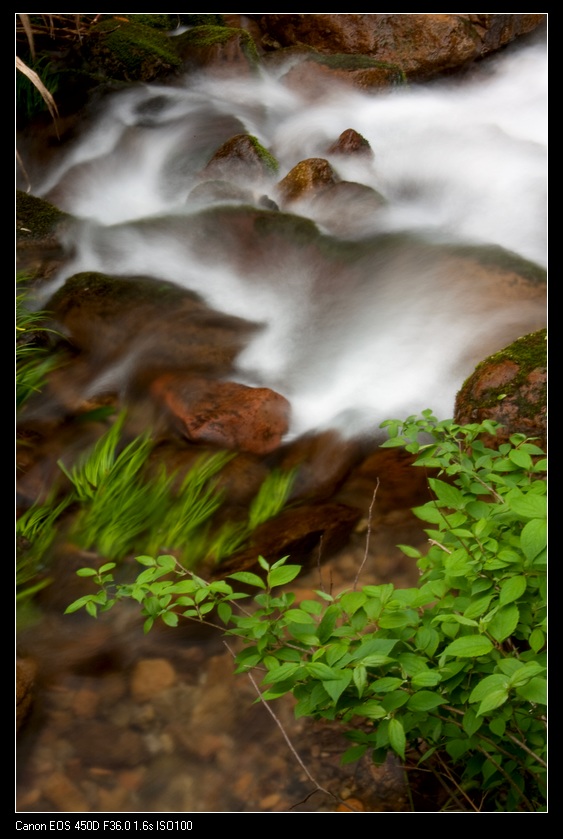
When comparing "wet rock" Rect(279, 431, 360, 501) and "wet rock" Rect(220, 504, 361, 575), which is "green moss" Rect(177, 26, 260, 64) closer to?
"wet rock" Rect(279, 431, 360, 501)

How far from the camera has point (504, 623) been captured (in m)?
1.24

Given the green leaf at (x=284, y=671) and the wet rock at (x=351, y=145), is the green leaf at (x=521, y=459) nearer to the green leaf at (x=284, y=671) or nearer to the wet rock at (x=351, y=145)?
the green leaf at (x=284, y=671)

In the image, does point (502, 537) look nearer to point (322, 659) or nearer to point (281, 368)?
point (322, 659)

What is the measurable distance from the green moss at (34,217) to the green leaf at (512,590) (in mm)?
2219

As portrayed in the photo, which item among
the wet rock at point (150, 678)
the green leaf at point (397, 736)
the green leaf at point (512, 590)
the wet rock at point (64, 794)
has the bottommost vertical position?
the wet rock at point (64, 794)

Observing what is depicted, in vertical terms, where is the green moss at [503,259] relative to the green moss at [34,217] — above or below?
below

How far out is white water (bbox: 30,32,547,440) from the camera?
2.60m

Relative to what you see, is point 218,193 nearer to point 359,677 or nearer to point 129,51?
point 129,51

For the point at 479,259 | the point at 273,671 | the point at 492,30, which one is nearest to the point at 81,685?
the point at 273,671

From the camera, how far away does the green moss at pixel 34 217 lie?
2758 mm

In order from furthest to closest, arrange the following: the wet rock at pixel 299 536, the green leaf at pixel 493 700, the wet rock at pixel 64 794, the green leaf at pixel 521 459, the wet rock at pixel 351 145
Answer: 1. the wet rock at pixel 351 145
2. the wet rock at pixel 299 536
3. the wet rock at pixel 64 794
4. the green leaf at pixel 521 459
5. the green leaf at pixel 493 700

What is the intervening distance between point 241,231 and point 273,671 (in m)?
2.12

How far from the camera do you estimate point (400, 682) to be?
47.2 inches

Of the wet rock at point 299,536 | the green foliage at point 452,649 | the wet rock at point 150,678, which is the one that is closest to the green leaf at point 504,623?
the green foliage at point 452,649
